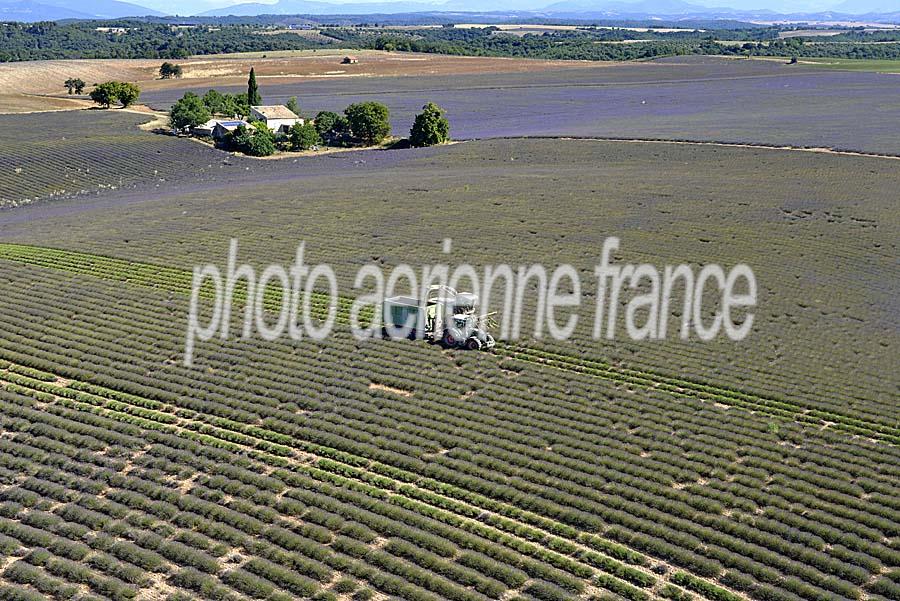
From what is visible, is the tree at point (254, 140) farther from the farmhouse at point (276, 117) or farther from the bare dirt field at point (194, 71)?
the bare dirt field at point (194, 71)

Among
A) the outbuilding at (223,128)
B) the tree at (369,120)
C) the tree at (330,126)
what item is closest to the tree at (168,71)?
the outbuilding at (223,128)

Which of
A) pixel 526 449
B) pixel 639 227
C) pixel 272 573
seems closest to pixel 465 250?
pixel 639 227

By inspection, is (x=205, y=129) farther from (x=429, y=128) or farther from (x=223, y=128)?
(x=429, y=128)

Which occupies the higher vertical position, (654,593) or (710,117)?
(710,117)

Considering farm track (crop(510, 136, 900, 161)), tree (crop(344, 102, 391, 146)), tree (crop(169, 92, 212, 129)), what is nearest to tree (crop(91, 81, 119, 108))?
tree (crop(169, 92, 212, 129))

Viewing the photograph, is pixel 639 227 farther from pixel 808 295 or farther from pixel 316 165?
pixel 316 165
